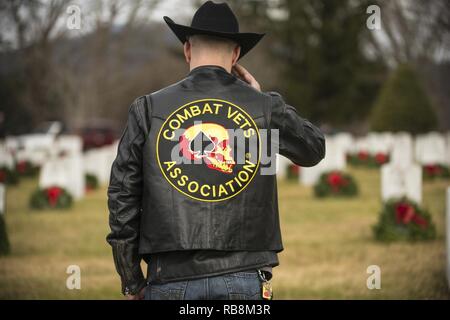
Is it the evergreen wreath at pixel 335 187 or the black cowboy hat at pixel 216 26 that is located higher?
the black cowboy hat at pixel 216 26

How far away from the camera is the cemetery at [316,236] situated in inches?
275

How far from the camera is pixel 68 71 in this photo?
1184 inches

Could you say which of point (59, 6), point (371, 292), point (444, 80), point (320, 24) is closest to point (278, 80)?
point (320, 24)

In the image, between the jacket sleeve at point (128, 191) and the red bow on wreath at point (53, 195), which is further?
the red bow on wreath at point (53, 195)

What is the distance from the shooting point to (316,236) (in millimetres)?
10070

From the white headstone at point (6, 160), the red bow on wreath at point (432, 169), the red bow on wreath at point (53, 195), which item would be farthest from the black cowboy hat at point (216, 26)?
the white headstone at point (6, 160)

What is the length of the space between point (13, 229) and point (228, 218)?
861cm

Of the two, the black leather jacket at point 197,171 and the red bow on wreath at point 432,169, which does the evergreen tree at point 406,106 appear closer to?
the red bow on wreath at point 432,169

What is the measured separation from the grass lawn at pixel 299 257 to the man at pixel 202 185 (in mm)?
3583

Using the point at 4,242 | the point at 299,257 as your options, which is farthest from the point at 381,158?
the point at 4,242

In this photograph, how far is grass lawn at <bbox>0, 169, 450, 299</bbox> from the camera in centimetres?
675

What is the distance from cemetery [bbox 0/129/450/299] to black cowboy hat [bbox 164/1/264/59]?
148 inches
